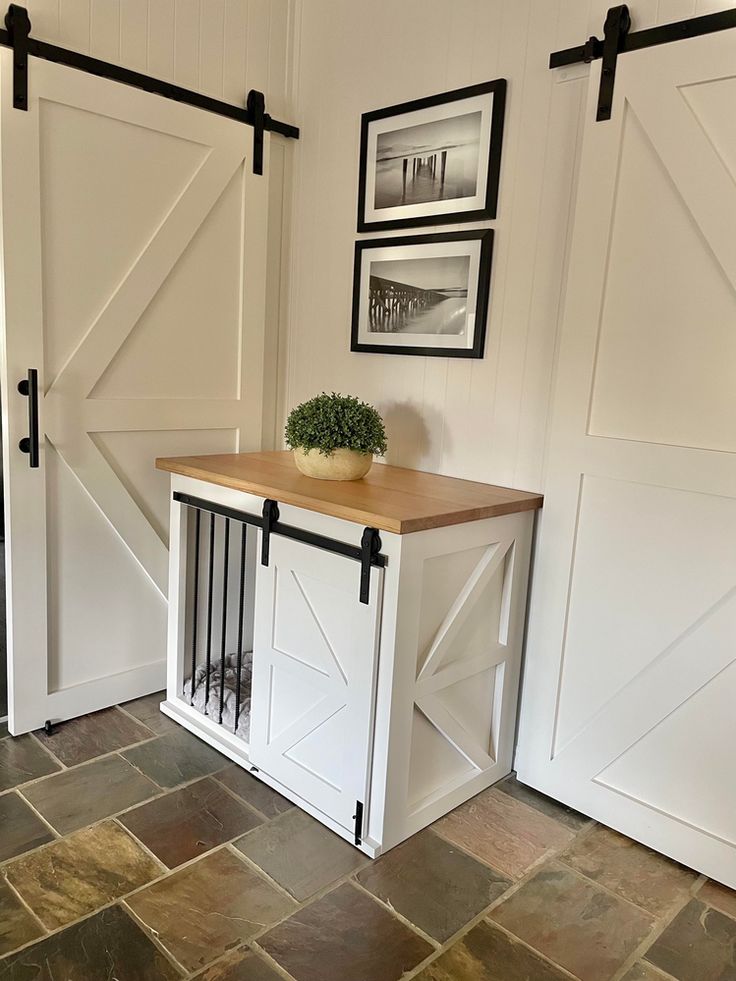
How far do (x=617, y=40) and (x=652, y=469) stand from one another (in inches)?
48.1

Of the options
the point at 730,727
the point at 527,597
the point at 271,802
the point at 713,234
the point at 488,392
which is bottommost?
the point at 271,802

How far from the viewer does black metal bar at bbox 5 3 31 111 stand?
7.38ft

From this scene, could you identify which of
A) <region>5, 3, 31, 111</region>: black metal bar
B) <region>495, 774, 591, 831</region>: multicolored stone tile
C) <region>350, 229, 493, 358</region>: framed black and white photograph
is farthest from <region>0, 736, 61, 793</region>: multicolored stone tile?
<region>5, 3, 31, 111</region>: black metal bar

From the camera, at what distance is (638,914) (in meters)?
1.91

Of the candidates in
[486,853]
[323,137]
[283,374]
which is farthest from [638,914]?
[323,137]

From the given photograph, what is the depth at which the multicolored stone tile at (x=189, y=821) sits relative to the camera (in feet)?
6.77

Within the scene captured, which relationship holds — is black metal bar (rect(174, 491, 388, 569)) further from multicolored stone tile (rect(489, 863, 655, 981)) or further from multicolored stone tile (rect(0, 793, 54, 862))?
multicolored stone tile (rect(0, 793, 54, 862))

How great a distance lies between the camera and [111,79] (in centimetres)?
250

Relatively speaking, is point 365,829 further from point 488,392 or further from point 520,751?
point 488,392

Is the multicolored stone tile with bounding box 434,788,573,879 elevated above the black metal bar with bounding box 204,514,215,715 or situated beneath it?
situated beneath

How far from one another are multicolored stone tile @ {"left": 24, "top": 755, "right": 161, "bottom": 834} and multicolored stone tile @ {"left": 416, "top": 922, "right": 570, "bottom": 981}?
1.05m

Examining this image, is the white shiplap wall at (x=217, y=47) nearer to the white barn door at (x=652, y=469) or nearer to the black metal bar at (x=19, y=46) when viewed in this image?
the black metal bar at (x=19, y=46)

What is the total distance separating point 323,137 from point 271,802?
2.55 metres

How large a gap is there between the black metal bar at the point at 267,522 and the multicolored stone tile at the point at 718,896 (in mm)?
1565
